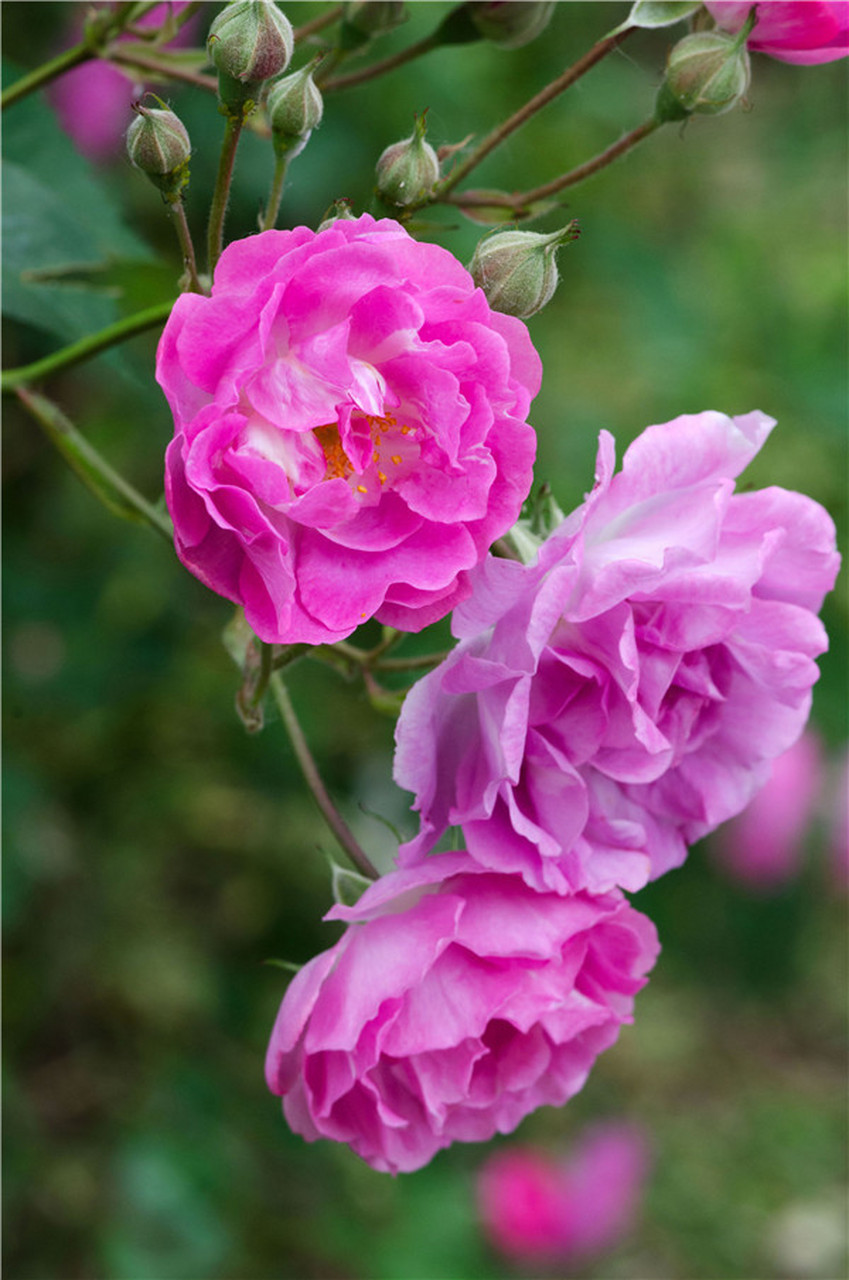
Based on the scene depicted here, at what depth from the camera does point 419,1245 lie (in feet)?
6.75

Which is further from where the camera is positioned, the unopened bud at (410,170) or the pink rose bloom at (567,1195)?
the pink rose bloom at (567,1195)

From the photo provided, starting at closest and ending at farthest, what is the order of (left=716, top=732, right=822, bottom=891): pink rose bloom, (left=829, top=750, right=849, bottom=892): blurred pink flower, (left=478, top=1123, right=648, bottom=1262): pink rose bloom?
(left=478, top=1123, right=648, bottom=1262): pink rose bloom
(left=716, top=732, right=822, bottom=891): pink rose bloom
(left=829, top=750, right=849, bottom=892): blurred pink flower

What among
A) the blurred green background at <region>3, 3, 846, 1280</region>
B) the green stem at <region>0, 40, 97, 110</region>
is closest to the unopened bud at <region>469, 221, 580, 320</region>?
the green stem at <region>0, 40, 97, 110</region>

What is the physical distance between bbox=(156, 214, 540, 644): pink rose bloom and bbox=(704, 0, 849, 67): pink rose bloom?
0.26 m

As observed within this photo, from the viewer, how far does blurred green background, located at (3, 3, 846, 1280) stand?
1.63 metres

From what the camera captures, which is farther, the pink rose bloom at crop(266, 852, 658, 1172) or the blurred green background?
the blurred green background

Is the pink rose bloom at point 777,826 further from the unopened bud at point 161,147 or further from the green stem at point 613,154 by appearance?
the unopened bud at point 161,147

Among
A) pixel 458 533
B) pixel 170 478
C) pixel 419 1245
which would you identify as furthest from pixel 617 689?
pixel 419 1245

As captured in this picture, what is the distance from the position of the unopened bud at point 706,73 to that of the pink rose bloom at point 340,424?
0.70 feet

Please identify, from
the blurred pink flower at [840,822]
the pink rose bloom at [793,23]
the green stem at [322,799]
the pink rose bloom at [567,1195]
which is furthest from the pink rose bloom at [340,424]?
the blurred pink flower at [840,822]

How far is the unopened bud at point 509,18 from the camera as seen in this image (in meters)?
0.81

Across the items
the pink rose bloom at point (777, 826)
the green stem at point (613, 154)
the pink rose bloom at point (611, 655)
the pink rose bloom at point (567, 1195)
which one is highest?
the green stem at point (613, 154)

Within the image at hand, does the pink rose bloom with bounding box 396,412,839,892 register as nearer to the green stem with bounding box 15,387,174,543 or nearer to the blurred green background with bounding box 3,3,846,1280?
the green stem with bounding box 15,387,174,543

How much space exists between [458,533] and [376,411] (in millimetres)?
65
